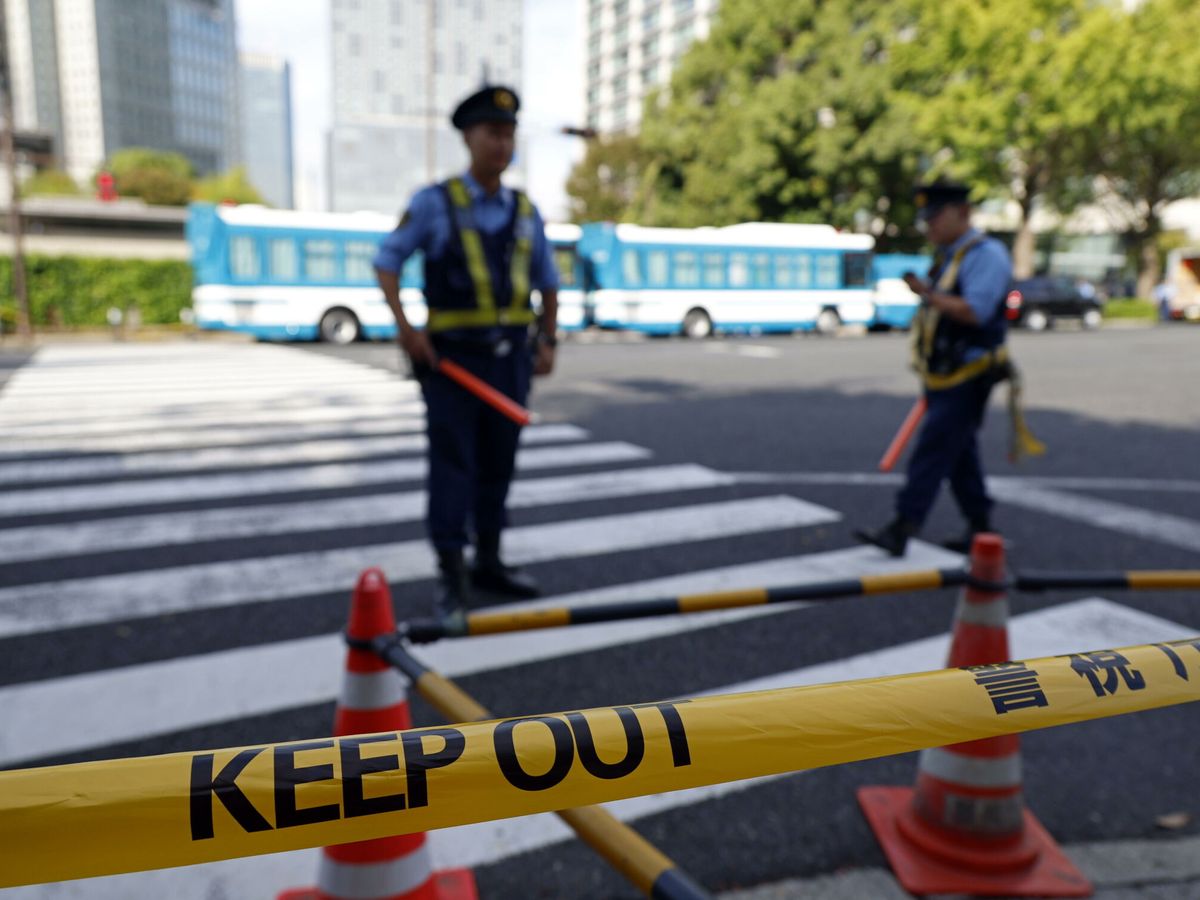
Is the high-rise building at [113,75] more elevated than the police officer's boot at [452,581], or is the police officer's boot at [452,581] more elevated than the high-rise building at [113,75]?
the high-rise building at [113,75]

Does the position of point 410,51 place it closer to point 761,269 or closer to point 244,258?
point 761,269

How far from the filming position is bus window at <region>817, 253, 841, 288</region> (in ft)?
82.8

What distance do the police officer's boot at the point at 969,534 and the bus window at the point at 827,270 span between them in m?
21.3

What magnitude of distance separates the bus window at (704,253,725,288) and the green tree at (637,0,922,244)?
39.1 ft

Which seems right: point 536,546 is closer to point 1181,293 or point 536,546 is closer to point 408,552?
point 408,552

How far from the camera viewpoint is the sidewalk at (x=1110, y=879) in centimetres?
211

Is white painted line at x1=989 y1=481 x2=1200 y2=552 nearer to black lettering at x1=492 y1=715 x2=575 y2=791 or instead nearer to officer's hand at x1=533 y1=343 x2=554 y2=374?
officer's hand at x1=533 y1=343 x2=554 y2=374

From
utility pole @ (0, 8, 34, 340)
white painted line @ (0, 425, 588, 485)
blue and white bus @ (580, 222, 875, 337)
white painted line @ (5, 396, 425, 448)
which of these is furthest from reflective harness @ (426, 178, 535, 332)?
utility pole @ (0, 8, 34, 340)

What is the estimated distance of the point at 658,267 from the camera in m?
23.3

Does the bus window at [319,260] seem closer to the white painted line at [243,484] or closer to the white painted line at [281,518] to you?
the white painted line at [243,484]

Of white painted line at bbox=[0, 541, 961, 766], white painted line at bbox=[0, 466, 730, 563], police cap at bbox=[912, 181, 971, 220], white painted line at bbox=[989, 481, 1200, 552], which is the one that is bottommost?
white painted line at bbox=[0, 466, 730, 563]

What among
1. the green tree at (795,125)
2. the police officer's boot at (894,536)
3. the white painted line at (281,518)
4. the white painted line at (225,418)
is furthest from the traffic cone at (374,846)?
the green tree at (795,125)

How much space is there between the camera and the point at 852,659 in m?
3.42

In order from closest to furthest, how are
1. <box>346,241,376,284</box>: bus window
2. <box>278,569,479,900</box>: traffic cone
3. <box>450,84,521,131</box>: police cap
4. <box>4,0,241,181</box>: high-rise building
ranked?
<box>278,569,479,900</box>: traffic cone < <box>450,84,521,131</box>: police cap < <box>346,241,376,284</box>: bus window < <box>4,0,241,181</box>: high-rise building
